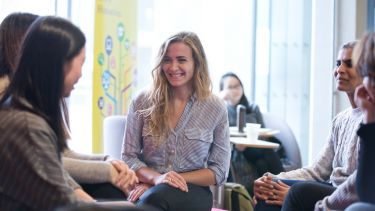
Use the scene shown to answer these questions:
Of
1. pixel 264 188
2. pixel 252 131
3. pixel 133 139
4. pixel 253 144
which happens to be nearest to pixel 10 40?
pixel 133 139

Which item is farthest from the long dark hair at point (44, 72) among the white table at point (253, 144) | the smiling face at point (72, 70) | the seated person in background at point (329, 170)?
the white table at point (253, 144)

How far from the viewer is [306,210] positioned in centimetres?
262

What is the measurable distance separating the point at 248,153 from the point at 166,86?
216 centimetres

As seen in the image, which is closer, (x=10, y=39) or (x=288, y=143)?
(x=10, y=39)

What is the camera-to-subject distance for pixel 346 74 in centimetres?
284

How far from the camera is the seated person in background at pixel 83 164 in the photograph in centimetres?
230

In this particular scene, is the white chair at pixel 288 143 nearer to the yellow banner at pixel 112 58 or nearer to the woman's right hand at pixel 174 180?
the yellow banner at pixel 112 58

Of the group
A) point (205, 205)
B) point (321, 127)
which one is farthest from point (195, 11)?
point (205, 205)

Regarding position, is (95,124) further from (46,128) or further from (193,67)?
(46,128)

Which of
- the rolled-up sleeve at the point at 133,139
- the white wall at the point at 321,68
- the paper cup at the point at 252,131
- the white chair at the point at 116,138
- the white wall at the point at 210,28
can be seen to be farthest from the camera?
the white wall at the point at 321,68

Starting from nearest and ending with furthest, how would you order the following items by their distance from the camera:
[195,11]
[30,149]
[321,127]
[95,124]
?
[30,149] → [95,124] → [195,11] → [321,127]

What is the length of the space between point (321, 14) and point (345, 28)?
320 millimetres

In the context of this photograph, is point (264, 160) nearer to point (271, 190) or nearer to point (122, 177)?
point (271, 190)

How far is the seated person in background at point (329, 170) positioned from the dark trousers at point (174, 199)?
284 mm
